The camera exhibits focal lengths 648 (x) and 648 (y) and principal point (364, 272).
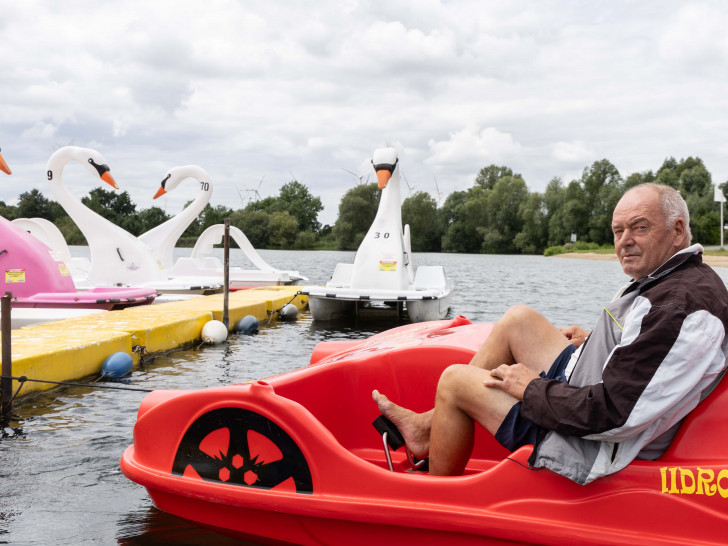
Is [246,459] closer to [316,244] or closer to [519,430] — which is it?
[519,430]

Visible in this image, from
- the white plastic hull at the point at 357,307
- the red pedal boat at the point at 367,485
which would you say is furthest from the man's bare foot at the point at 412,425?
the white plastic hull at the point at 357,307

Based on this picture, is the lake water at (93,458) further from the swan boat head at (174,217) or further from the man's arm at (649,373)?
the swan boat head at (174,217)

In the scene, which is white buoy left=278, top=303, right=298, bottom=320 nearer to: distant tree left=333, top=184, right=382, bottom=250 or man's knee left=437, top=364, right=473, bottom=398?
man's knee left=437, top=364, right=473, bottom=398

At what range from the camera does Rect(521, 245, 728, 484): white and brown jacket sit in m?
2.02

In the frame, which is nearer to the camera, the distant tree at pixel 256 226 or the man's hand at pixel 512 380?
the man's hand at pixel 512 380

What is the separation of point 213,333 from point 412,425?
635 cm

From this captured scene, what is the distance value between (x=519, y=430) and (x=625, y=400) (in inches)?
18.4

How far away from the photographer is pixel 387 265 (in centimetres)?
1148

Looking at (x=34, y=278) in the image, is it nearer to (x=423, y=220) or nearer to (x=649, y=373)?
(x=649, y=373)

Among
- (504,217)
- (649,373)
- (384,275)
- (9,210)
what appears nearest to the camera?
(649,373)

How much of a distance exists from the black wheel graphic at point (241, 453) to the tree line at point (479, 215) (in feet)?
186

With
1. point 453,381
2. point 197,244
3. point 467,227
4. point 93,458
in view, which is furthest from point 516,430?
point 467,227

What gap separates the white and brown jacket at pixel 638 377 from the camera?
202 cm

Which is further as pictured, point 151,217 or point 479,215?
point 479,215
